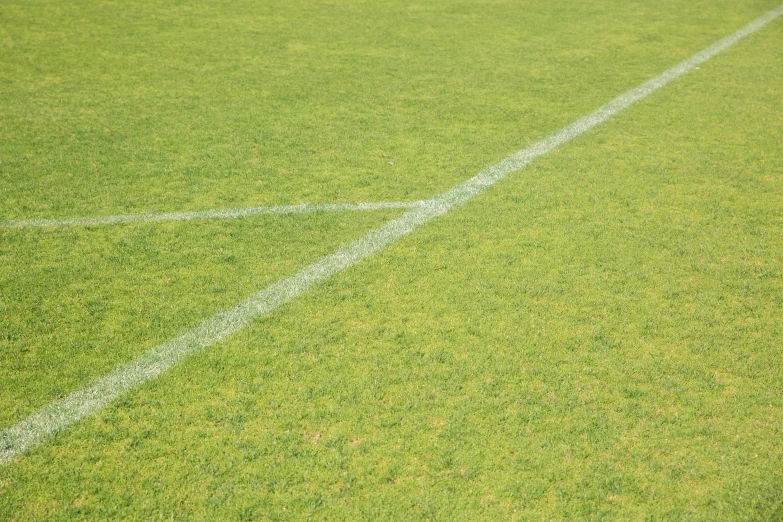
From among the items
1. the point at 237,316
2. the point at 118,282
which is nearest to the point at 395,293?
the point at 237,316

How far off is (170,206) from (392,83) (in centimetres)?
302

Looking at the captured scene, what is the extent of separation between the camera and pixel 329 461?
3062 mm

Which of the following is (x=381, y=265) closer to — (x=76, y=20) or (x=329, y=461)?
(x=329, y=461)

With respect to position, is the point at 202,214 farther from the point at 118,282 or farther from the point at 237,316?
the point at 237,316

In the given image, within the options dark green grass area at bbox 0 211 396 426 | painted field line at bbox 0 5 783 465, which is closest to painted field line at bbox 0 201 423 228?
dark green grass area at bbox 0 211 396 426

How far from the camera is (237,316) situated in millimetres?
3938

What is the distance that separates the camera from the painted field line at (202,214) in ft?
15.5

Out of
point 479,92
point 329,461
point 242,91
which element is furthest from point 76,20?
point 329,461

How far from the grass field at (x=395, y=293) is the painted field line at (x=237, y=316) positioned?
0.21 feet

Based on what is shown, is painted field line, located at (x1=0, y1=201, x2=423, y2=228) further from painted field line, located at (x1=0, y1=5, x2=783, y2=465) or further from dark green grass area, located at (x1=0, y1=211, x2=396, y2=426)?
painted field line, located at (x1=0, y1=5, x2=783, y2=465)

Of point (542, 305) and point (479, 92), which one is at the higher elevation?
point (479, 92)

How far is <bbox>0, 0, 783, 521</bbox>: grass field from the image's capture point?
3002 millimetres

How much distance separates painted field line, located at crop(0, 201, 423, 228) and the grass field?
0.07m

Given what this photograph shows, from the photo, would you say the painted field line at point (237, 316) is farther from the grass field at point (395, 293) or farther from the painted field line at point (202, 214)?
the painted field line at point (202, 214)
